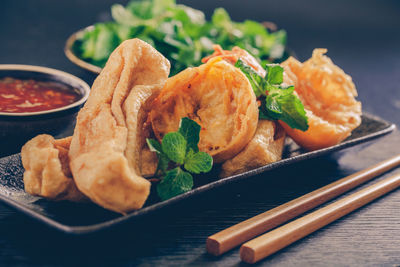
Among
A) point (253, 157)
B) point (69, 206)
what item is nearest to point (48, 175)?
point (69, 206)

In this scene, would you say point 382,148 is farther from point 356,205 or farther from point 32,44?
point 32,44

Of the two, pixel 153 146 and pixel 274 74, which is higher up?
pixel 274 74

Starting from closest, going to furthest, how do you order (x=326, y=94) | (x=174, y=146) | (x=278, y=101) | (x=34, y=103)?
(x=174, y=146) → (x=278, y=101) → (x=34, y=103) → (x=326, y=94)

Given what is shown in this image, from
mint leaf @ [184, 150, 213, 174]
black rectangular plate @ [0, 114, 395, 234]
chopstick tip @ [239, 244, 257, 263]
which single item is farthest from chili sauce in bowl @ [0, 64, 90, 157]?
chopstick tip @ [239, 244, 257, 263]

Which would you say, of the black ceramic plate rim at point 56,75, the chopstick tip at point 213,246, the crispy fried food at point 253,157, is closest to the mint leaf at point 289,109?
the crispy fried food at point 253,157

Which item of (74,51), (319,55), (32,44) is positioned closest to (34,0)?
(32,44)

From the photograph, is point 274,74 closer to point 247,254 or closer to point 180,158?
point 180,158

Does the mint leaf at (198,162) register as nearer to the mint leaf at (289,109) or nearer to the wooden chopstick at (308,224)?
the wooden chopstick at (308,224)
